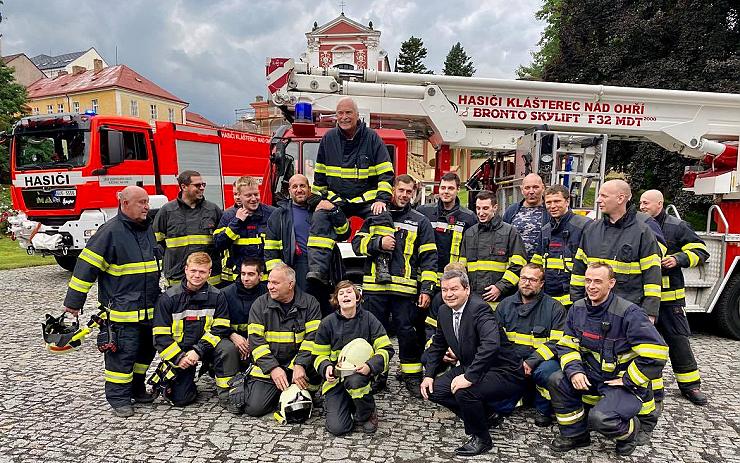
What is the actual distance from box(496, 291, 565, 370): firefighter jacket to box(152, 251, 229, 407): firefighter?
2.31 metres

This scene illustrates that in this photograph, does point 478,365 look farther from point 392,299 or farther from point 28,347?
point 28,347

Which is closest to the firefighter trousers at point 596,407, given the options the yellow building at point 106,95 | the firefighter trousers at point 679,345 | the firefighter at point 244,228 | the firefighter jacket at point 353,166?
the firefighter trousers at point 679,345

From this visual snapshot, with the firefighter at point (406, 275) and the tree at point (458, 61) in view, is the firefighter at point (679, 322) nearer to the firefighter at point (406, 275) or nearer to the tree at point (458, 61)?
the firefighter at point (406, 275)

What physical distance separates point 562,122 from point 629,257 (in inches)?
128

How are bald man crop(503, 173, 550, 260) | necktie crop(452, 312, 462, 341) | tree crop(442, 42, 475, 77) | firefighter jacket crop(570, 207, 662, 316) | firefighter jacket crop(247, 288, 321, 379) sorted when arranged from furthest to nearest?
tree crop(442, 42, 475, 77) → bald man crop(503, 173, 550, 260) → firefighter jacket crop(247, 288, 321, 379) → firefighter jacket crop(570, 207, 662, 316) → necktie crop(452, 312, 462, 341)

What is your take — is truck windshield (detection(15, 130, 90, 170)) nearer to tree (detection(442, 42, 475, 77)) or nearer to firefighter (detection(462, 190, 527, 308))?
firefighter (detection(462, 190, 527, 308))

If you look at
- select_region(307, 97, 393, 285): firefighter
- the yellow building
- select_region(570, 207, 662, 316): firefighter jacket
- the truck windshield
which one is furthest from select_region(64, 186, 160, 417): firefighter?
the yellow building

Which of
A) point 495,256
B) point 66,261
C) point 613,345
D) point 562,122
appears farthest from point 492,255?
→ point 66,261

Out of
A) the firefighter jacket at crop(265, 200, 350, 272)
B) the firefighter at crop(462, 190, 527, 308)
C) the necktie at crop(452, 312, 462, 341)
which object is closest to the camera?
the necktie at crop(452, 312, 462, 341)

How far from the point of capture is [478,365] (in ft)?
11.3

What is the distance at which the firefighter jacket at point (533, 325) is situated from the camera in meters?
3.82

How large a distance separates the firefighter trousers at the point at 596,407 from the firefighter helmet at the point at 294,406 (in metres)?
1.76

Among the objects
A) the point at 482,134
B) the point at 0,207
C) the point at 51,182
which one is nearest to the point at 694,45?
the point at 482,134

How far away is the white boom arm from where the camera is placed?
6227 millimetres
